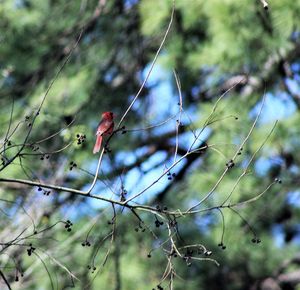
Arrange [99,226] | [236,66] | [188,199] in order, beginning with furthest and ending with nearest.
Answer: [188,199], [99,226], [236,66]

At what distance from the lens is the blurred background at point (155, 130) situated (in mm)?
3885

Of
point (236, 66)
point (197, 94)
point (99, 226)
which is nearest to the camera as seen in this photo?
point (236, 66)

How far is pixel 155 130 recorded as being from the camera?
5094mm

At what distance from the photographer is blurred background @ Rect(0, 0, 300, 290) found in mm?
3885

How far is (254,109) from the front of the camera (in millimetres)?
4219

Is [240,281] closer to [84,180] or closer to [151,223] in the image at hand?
[151,223]

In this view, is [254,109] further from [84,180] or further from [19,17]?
[19,17]

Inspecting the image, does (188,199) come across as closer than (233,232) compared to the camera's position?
No

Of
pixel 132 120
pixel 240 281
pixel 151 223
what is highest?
pixel 132 120

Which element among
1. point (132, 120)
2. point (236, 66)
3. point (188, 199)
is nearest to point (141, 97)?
point (132, 120)

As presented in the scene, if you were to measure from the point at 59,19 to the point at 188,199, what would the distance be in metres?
1.53

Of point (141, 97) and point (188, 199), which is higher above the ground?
point (141, 97)

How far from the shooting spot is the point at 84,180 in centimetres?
429

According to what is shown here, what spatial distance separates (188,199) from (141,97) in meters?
0.72
